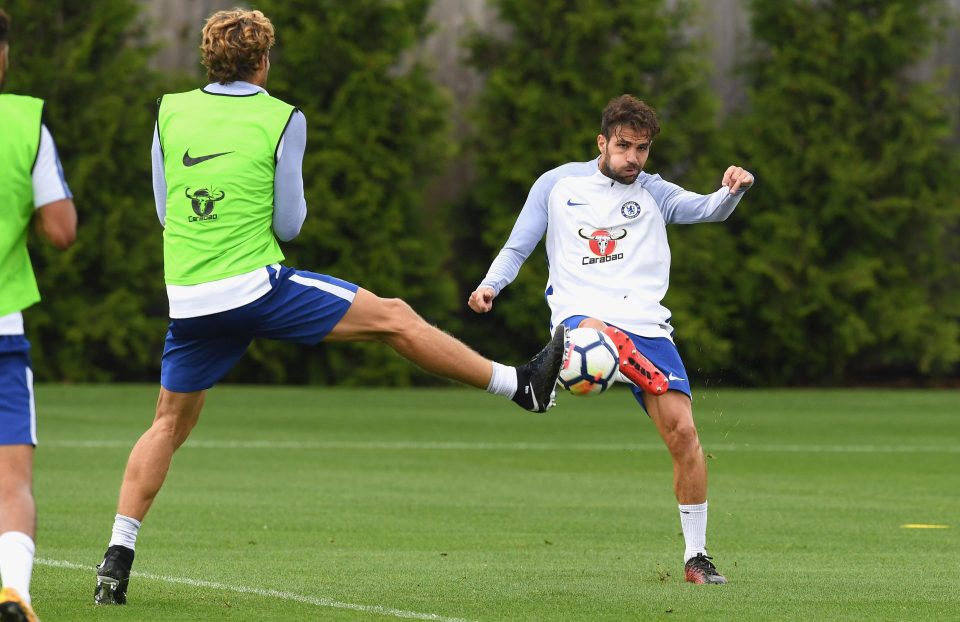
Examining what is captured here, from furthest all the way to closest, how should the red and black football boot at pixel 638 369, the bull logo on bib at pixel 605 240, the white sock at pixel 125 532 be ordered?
the bull logo on bib at pixel 605 240 < the red and black football boot at pixel 638 369 < the white sock at pixel 125 532

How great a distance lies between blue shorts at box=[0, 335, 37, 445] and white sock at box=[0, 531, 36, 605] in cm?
29

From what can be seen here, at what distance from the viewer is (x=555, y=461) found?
13469 mm

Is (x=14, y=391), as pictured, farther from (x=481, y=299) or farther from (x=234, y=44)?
(x=481, y=299)

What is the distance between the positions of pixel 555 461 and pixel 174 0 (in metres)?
12.2

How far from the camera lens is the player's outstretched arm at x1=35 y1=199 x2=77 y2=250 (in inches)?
203

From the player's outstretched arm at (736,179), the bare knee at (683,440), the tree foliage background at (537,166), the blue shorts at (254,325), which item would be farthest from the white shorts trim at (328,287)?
the tree foliage background at (537,166)

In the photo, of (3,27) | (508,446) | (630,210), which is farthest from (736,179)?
(508,446)

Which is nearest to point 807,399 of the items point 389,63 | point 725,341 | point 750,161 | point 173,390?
point 725,341

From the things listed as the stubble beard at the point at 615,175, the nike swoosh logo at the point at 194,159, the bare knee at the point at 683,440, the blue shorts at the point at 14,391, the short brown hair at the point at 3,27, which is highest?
the short brown hair at the point at 3,27

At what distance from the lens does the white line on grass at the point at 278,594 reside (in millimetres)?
6188

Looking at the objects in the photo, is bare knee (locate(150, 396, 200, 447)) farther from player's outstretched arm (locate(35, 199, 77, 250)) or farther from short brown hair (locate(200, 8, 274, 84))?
player's outstretched arm (locate(35, 199, 77, 250))

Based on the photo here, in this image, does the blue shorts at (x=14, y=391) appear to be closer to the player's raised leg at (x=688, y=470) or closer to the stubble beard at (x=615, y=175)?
the player's raised leg at (x=688, y=470)

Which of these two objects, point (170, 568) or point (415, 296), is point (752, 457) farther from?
point (415, 296)

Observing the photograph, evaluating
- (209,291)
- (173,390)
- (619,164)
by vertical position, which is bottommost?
(173,390)
